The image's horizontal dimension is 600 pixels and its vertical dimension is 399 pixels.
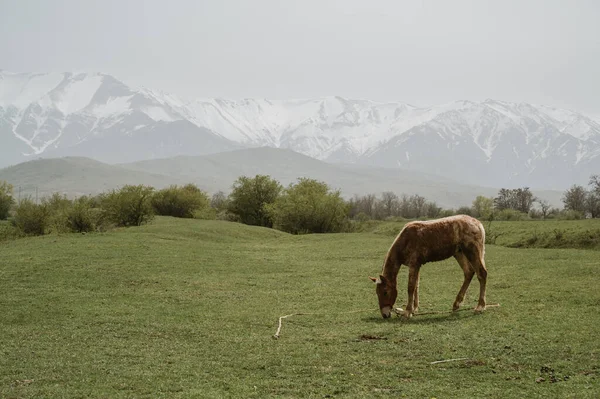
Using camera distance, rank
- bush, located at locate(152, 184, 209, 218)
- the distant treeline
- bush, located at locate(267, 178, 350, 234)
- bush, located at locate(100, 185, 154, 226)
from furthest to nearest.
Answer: bush, located at locate(152, 184, 209, 218) < bush, located at locate(267, 178, 350, 234) < bush, located at locate(100, 185, 154, 226) < the distant treeline

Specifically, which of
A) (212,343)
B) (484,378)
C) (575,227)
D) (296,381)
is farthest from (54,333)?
(575,227)

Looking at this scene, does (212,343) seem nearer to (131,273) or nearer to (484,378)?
(484,378)

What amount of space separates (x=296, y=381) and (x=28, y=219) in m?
50.3

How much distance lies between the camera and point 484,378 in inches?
408

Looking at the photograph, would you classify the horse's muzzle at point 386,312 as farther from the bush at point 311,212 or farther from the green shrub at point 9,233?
the bush at point 311,212

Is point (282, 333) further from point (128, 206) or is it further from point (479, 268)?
point (128, 206)

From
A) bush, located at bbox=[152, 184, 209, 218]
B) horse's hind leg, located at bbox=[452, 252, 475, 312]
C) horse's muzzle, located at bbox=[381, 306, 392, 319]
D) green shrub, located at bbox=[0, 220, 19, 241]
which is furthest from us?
bush, located at bbox=[152, 184, 209, 218]

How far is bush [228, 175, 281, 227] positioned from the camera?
80.8m

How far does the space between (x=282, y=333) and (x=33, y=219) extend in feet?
151

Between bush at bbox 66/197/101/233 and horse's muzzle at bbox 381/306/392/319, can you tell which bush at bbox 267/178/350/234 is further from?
horse's muzzle at bbox 381/306/392/319

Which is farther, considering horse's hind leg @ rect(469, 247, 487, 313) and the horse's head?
the horse's head

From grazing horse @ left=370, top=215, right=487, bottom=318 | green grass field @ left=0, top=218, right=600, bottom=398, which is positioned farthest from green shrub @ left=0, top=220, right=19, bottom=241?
grazing horse @ left=370, top=215, right=487, bottom=318

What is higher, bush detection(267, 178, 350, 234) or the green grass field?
bush detection(267, 178, 350, 234)

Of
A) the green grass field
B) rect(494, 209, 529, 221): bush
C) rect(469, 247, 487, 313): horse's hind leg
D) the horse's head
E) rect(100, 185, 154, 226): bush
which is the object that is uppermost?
rect(494, 209, 529, 221): bush
